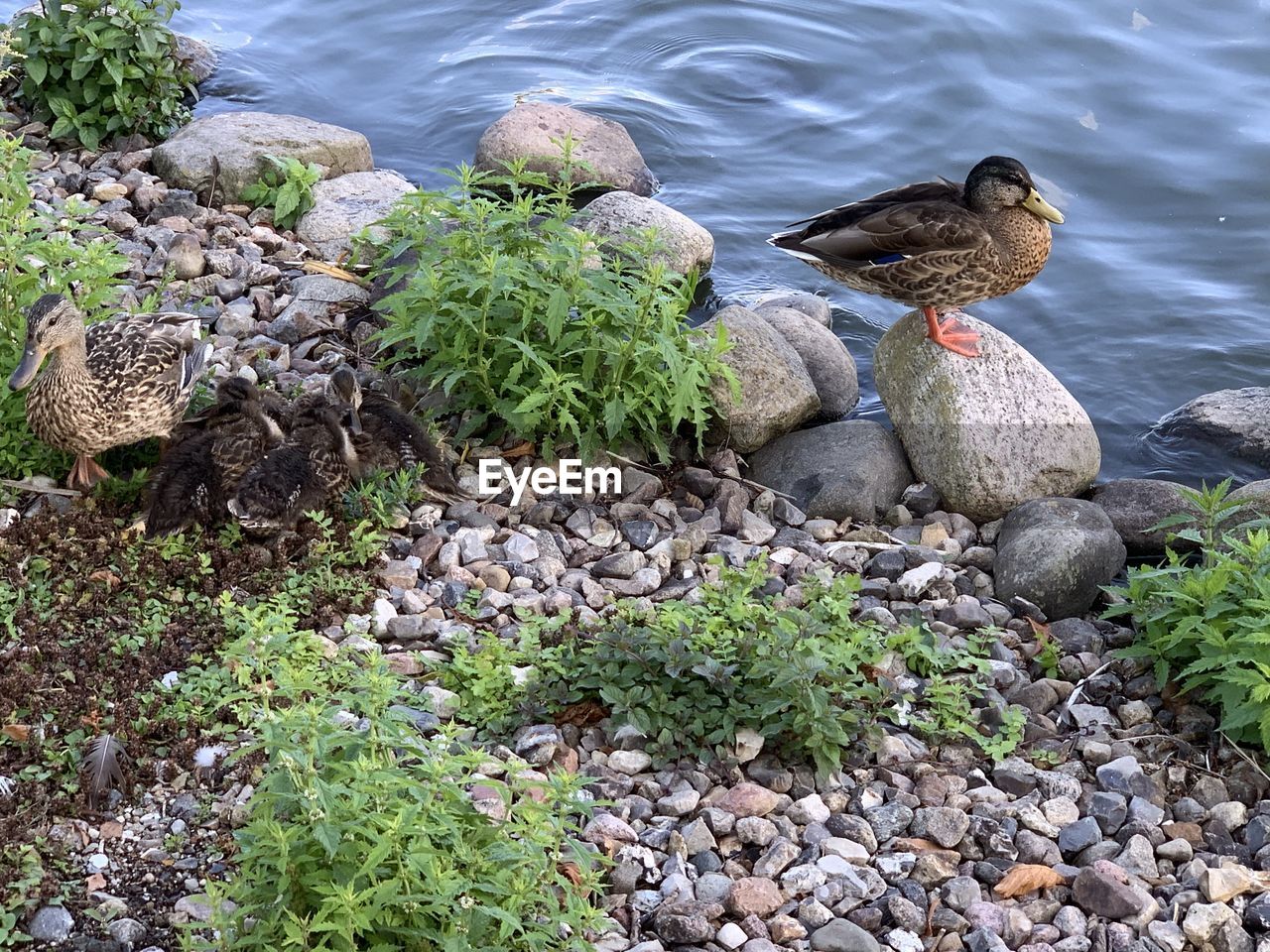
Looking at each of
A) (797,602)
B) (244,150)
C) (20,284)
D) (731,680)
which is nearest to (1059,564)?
(797,602)

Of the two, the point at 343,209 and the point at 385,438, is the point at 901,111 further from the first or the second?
the point at 385,438

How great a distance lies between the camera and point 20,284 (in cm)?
573

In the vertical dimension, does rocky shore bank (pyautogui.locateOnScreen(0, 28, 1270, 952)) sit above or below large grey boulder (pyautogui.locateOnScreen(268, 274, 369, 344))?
below

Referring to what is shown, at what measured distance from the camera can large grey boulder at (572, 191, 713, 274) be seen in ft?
24.6

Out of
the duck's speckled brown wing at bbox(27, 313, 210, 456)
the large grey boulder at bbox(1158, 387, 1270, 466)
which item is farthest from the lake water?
the duck's speckled brown wing at bbox(27, 313, 210, 456)

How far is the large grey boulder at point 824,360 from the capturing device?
7090 mm

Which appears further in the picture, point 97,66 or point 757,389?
point 97,66

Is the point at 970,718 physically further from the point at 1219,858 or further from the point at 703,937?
the point at 703,937

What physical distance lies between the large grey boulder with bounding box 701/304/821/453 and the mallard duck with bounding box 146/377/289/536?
2029mm

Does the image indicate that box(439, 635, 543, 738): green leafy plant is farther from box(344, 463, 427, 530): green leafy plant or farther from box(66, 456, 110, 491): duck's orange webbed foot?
box(66, 456, 110, 491): duck's orange webbed foot

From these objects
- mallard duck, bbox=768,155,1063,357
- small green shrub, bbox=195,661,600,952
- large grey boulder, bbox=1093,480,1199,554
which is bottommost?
large grey boulder, bbox=1093,480,1199,554

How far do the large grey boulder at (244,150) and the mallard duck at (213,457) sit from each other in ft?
10.2

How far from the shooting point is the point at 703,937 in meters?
3.76

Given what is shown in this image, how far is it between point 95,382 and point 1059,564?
3.84 meters
